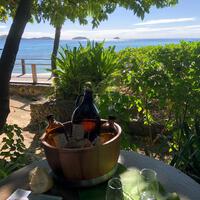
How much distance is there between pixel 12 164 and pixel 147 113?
4.49ft

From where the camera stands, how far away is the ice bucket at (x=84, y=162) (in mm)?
1054

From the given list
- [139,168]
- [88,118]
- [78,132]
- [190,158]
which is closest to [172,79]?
[190,158]

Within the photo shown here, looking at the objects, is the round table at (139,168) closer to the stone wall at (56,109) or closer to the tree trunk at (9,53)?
the tree trunk at (9,53)

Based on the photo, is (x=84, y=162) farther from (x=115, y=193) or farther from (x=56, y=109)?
A: (x=56, y=109)

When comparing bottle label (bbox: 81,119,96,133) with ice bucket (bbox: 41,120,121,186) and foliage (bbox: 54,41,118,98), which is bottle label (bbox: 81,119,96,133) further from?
foliage (bbox: 54,41,118,98)

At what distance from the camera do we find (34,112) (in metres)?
5.68

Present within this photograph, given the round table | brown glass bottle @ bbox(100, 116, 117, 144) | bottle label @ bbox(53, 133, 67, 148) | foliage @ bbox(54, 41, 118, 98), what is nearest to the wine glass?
the round table

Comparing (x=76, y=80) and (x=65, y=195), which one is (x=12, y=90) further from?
(x=65, y=195)

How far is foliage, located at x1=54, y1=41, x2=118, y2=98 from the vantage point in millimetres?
4199

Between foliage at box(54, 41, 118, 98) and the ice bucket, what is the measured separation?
294 centimetres

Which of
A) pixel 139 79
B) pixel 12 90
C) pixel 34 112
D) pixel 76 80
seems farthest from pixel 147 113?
pixel 12 90

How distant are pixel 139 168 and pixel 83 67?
304 cm

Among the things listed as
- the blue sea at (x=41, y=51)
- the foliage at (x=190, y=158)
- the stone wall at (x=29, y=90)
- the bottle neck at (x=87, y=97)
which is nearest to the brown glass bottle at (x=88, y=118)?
the bottle neck at (x=87, y=97)

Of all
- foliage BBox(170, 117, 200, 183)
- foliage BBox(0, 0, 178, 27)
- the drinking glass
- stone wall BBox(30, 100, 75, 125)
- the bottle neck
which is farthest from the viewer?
stone wall BBox(30, 100, 75, 125)
